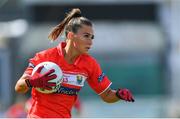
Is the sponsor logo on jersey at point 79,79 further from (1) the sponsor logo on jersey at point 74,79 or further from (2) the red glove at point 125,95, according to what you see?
(2) the red glove at point 125,95

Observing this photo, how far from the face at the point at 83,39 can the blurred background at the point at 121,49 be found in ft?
35.3

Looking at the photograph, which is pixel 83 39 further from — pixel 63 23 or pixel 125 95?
pixel 125 95

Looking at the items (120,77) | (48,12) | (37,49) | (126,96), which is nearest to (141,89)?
(120,77)

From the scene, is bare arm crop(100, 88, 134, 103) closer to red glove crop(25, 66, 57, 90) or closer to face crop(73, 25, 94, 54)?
face crop(73, 25, 94, 54)

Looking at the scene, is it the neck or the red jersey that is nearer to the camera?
the red jersey

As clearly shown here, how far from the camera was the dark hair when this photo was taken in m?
8.27

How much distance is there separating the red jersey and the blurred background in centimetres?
1069

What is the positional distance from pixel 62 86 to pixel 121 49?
13.2 m

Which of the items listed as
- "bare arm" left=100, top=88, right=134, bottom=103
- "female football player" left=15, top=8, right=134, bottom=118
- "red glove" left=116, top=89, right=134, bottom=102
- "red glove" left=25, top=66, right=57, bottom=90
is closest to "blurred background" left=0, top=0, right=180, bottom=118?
"bare arm" left=100, top=88, right=134, bottom=103

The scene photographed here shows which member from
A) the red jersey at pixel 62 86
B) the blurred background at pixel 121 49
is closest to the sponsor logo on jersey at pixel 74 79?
the red jersey at pixel 62 86

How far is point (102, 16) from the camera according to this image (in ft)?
78.9

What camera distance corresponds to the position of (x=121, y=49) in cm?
2134

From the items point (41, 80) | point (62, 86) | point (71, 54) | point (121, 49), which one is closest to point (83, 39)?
point (71, 54)

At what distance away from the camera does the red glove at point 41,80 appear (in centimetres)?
795
